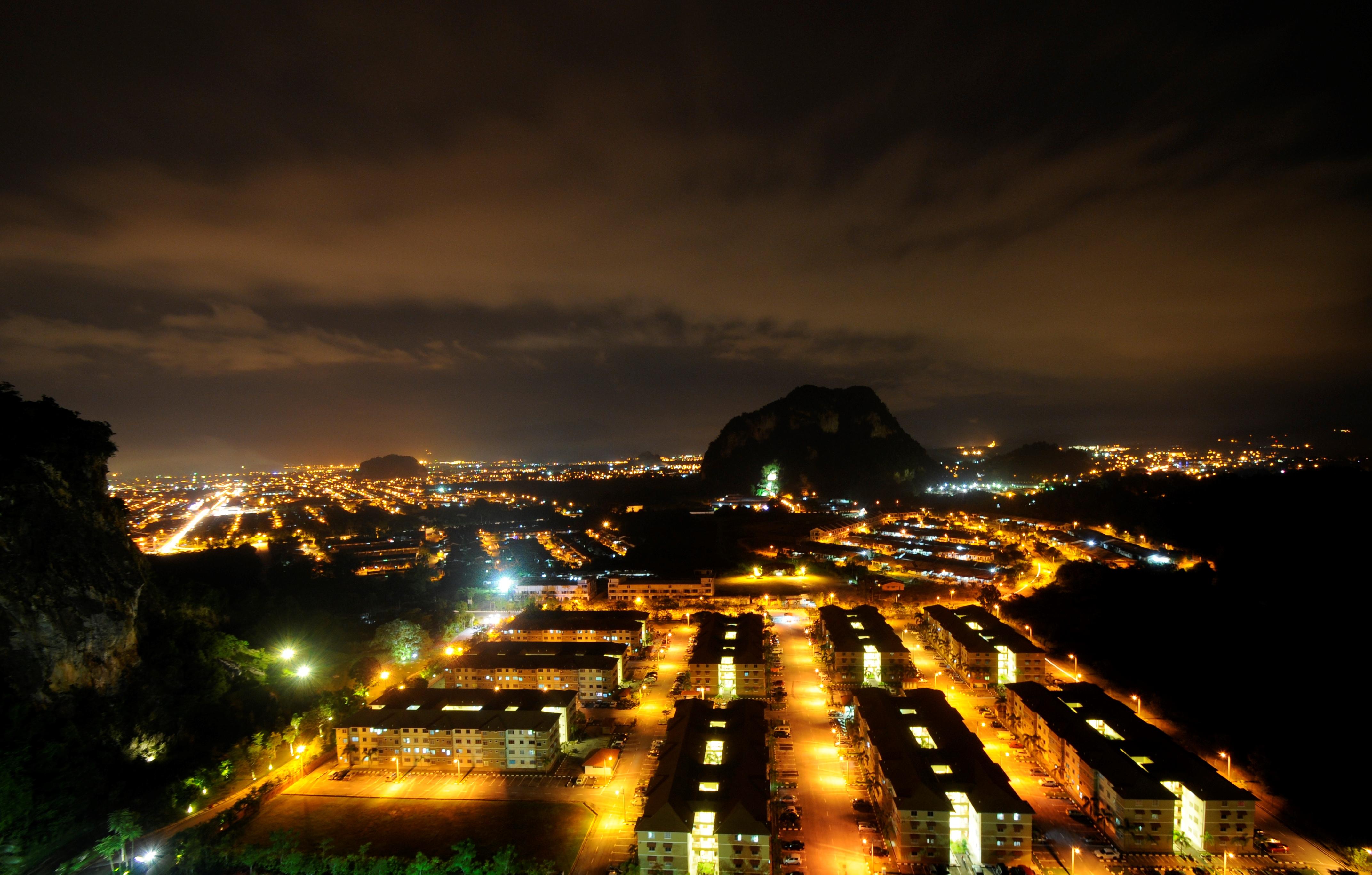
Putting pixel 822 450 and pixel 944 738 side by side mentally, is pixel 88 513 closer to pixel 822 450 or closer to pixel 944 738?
pixel 944 738

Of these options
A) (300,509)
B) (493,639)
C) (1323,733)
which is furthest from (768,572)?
(300,509)

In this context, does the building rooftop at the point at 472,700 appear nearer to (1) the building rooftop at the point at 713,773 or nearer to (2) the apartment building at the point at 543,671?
(2) the apartment building at the point at 543,671

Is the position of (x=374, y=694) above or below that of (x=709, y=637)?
below

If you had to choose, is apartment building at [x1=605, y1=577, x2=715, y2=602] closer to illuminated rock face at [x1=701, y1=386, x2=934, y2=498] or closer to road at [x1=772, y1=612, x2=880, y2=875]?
road at [x1=772, y1=612, x2=880, y2=875]

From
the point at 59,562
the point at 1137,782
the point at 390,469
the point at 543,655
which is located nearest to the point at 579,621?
the point at 543,655

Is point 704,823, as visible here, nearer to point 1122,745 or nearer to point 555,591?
point 1122,745

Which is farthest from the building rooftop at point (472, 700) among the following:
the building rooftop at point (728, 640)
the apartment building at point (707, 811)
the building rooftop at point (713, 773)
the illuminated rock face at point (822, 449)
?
the illuminated rock face at point (822, 449)

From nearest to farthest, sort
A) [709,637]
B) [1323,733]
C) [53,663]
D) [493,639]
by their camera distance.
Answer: [53,663]
[1323,733]
[709,637]
[493,639]
